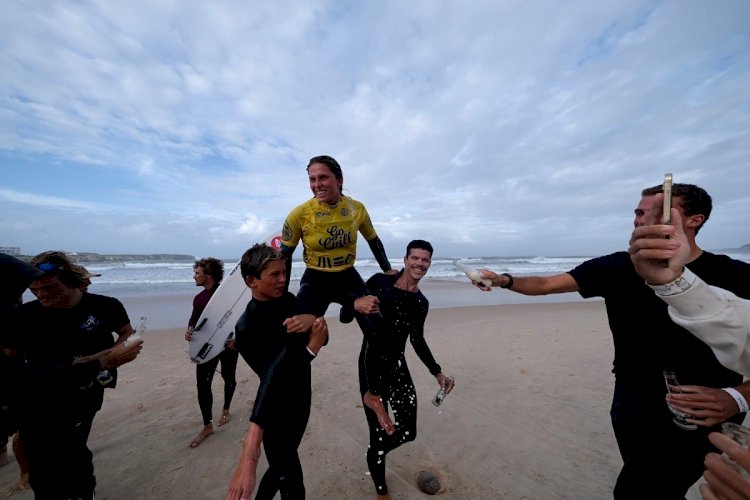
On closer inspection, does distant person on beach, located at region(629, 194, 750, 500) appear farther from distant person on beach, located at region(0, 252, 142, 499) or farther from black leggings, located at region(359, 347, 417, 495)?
distant person on beach, located at region(0, 252, 142, 499)

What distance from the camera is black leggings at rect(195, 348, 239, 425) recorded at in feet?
13.6

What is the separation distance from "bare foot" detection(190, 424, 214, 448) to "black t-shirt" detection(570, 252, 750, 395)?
4641mm

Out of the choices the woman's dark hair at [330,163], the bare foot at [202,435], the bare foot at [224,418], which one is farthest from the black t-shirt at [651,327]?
the bare foot at [224,418]

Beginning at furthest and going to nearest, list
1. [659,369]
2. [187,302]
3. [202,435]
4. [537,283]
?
[187,302] < [202,435] < [537,283] < [659,369]

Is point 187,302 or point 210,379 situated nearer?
point 210,379

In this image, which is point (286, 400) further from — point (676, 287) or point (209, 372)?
point (209, 372)

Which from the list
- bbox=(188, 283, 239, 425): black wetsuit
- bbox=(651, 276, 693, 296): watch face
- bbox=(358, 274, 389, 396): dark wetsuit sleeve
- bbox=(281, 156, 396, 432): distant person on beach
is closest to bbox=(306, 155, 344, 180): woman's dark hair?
bbox=(281, 156, 396, 432): distant person on beach

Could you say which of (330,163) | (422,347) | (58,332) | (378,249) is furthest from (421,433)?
(58,332)

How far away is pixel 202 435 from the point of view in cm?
409

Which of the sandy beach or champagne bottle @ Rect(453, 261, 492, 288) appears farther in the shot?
the sandy beach

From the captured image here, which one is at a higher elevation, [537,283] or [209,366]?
[537,283]

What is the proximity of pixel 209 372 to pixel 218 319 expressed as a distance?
770 mm

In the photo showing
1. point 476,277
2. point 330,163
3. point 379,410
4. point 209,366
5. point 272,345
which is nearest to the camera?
point 476,277

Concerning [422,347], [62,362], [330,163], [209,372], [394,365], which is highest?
[330,163]
